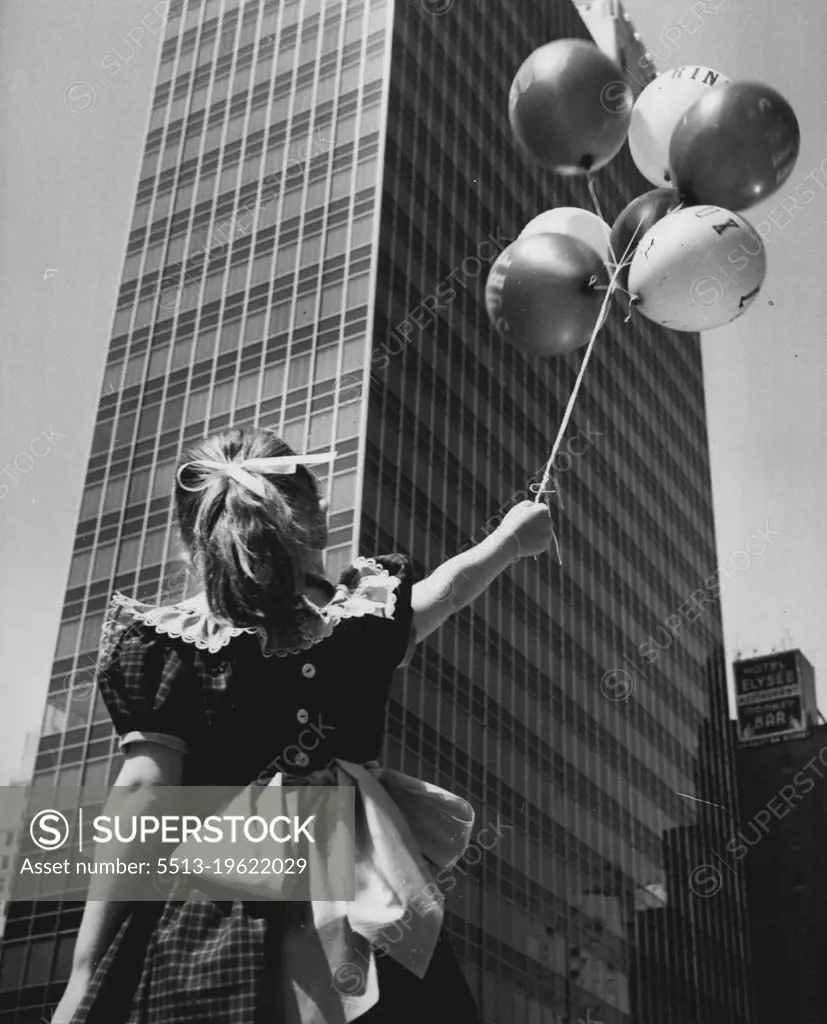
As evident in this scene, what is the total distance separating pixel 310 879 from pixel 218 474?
3.07 ft

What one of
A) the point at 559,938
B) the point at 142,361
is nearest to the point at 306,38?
the point at 142,361

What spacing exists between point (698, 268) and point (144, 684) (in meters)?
3.41

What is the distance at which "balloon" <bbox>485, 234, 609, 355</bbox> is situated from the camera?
6184mm

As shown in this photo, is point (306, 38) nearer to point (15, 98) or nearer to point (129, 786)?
point (15, 98)

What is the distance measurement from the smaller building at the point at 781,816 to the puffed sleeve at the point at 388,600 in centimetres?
8203

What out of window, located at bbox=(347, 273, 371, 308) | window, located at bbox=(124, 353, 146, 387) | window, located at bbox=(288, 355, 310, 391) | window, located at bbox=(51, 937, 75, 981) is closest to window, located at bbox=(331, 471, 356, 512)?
window, located at bbox=(288, 355, 310, 391)

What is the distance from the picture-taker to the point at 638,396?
230 ft

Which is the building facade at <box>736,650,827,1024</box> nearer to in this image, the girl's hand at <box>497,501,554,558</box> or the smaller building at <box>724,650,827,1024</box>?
the smaller building at <box>724,650,827,1024</box>

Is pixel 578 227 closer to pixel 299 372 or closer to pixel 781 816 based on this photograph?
pixel 299 372

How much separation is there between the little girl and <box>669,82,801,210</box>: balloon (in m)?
3.14

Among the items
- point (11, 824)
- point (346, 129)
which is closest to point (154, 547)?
point (11, 824)

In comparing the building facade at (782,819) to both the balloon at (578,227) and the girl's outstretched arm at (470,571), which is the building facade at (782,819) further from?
the girl's outstretched arm at (470,571)

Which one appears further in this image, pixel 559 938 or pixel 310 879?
pixel 559 938

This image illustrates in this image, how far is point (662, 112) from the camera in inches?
283
